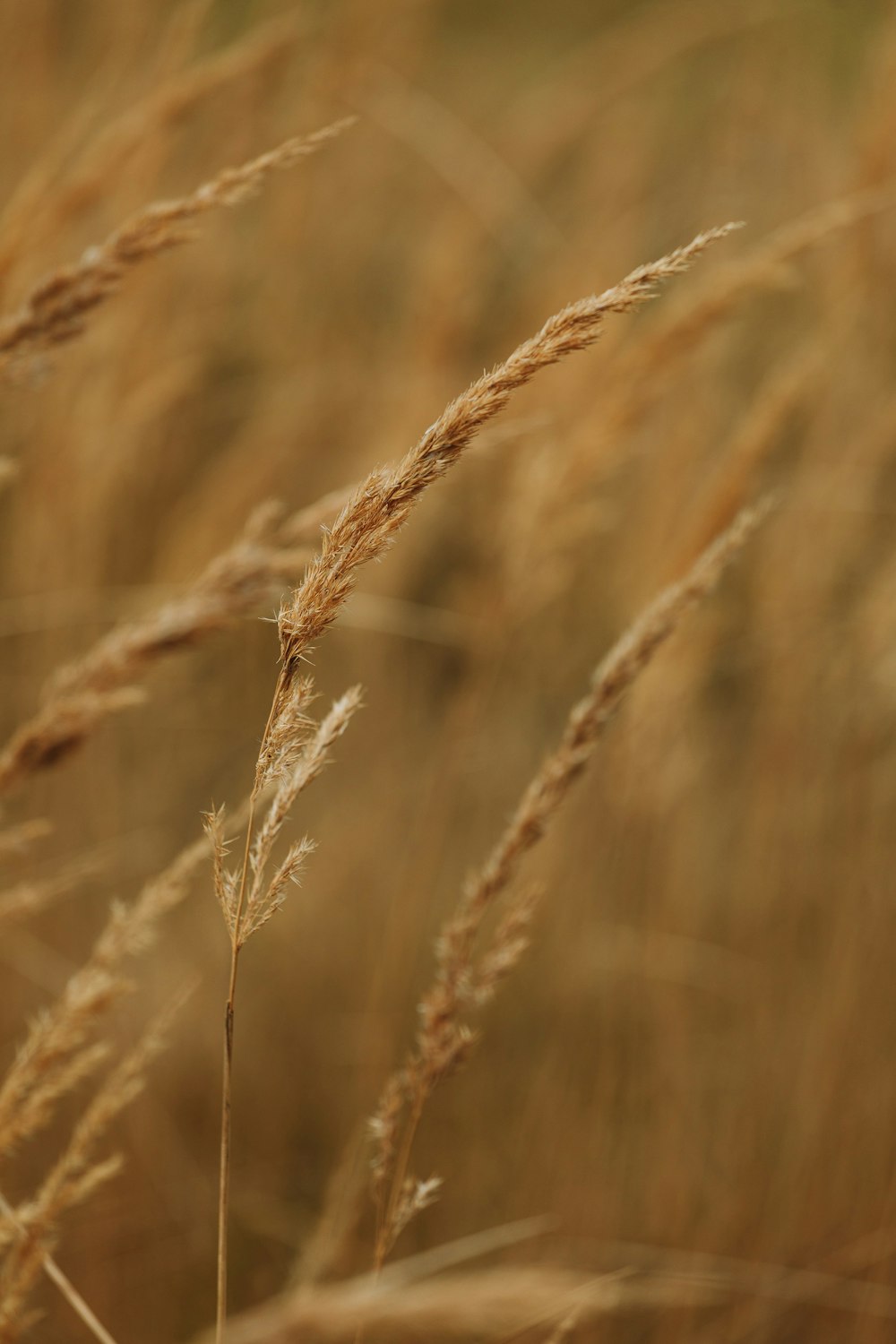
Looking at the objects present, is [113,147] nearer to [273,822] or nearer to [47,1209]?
[273,822]

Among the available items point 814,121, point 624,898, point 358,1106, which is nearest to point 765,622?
point 624,898

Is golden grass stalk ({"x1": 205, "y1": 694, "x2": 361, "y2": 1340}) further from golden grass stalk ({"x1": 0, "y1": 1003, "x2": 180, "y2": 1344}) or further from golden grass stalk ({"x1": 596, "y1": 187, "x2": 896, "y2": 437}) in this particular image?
golden grass stalk ({"x1": 596, "y1": 187, "x2": 896, "y2": 437})

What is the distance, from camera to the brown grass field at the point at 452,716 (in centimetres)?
85

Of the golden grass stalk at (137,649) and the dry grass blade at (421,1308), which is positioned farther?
the golden grass stalk at (137,649)

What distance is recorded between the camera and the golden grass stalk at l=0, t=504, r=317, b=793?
75cm

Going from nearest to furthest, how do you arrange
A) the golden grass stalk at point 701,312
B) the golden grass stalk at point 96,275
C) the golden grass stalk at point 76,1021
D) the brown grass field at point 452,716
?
the golden grass stalk at point 76,1021, the golden grass stalk at point 96,275, the brown grass field at point 452,716, the golden grass stalk at point 701,312

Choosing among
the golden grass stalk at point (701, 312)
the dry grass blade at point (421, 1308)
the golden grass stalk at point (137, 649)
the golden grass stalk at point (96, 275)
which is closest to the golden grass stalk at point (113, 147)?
the golden grass stalk at point (96, 275)

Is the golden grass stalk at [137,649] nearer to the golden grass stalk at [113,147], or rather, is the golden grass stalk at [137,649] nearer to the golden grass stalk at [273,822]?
the golden grass stalk at [273,822]

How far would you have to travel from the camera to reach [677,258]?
0.53 meters

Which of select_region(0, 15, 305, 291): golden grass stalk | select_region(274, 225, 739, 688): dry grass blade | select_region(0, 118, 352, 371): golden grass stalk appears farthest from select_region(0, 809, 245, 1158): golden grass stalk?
select_region(0, 15, 305, 291): golden grass stalk

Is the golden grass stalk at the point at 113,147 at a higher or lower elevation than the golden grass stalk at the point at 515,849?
higher

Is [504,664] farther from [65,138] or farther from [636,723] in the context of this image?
[65,138]

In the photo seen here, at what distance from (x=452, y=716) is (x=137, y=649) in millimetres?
643

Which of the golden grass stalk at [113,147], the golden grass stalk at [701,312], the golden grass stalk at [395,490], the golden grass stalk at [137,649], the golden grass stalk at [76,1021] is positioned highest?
the golden grass stalk at [113,147]
